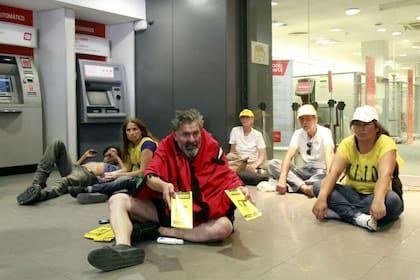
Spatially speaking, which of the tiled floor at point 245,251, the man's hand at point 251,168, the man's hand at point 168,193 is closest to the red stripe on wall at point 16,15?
the tiled floor at point 245,251

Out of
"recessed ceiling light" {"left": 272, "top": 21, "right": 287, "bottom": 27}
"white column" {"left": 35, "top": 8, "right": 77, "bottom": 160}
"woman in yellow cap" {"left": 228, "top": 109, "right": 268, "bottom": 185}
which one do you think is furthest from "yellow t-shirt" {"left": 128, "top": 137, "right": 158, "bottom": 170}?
"recessed ceiling light" {"left": 272, "top": 21, "right": 287, "bottom": 27}

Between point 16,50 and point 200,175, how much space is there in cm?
446

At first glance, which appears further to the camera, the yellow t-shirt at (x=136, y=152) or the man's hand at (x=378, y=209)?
the yellow t-shirt at (x=136, y=152)

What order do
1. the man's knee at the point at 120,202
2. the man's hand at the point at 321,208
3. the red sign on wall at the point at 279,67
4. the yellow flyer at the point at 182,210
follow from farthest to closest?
1. the red sign on wall at the point at 279,67
2. the man's hand at the point at 321,208
3. the man's knee at the point at 120,202
4. the yellow flyer at the point at 182,210

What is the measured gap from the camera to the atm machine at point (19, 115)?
559 cm

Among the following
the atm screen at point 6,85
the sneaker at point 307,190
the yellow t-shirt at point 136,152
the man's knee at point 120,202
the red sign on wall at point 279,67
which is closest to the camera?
the man's knee at point 120,202

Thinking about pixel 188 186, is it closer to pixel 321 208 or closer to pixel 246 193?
pixel 246 193

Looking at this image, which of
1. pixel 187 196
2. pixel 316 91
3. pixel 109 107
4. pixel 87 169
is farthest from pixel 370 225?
pixel 109 107

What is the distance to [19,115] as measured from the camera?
18.7 feet

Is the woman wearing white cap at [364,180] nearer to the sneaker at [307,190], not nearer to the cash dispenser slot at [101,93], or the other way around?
the sneaker at [307,190]

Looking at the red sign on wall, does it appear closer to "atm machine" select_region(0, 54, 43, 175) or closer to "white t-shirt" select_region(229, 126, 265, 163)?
"white t-shirt" select_region(229, 126, 265, 163)

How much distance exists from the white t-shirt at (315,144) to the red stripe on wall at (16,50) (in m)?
4.03

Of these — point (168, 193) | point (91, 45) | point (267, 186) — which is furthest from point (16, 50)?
point (168, 193)

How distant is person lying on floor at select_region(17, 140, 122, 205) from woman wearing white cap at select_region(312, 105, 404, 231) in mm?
2086
